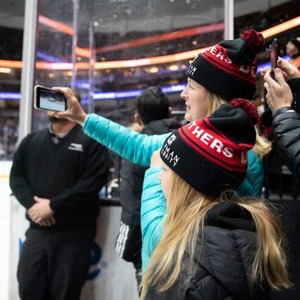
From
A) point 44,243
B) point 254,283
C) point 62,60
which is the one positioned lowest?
point 44,243

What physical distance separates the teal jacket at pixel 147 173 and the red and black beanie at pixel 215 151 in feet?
0.68

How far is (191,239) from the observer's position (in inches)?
37.9

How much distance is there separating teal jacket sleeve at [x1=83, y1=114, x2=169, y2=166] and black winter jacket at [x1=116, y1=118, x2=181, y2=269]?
50cm

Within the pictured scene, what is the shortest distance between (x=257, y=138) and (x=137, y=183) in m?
1.07

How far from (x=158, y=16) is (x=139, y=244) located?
2.85 m

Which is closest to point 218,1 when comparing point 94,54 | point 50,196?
point 94,54

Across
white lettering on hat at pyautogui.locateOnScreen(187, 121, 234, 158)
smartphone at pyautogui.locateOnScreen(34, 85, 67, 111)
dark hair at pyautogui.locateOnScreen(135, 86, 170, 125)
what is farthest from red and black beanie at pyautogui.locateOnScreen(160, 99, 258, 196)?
dark hair at pyautogui.locateOnScreen(135, 86, 170, 125)

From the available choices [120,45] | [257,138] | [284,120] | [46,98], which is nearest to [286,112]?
[284,120]

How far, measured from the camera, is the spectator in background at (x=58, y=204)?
2.66 meters

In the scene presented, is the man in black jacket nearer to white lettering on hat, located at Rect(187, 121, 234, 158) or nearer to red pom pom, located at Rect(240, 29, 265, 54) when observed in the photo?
red pom pom, located at Rect(240, 29, 265, 54)

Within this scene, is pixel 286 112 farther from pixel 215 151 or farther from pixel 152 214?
pixel 152 214

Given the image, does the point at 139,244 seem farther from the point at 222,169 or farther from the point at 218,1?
the point at 218,1

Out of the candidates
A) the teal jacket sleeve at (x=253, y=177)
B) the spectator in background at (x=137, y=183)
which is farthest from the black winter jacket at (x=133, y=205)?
the teal jacket sleeve at (x=253, y=177)

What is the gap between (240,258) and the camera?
0.91 m
